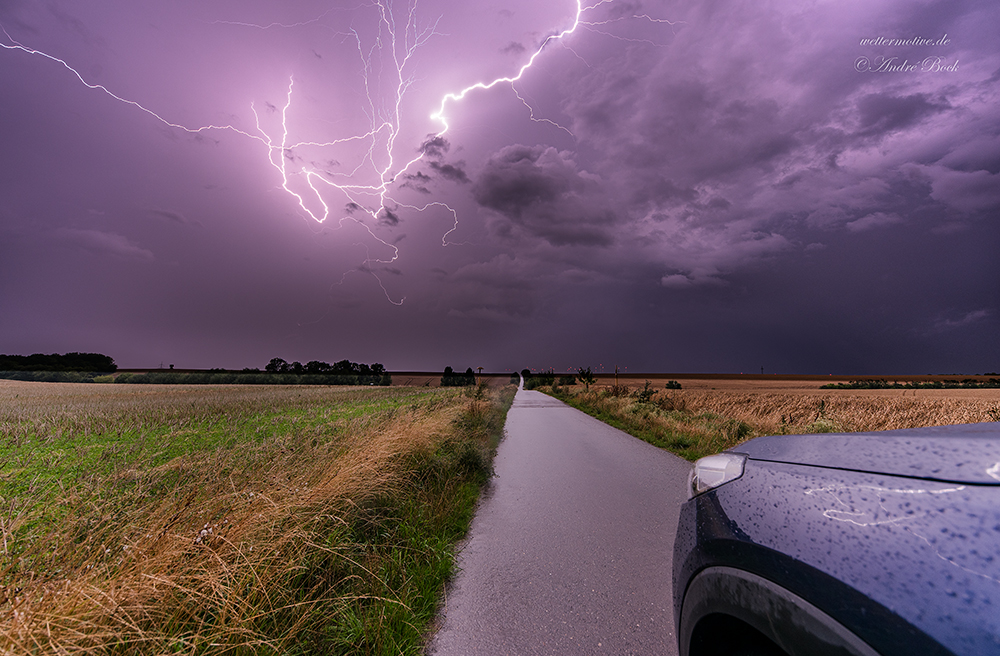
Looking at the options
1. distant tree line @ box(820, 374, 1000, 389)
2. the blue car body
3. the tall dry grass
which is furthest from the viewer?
distant tree line @ box(820, 374, 1000, 389)

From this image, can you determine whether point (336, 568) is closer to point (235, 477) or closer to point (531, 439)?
point (235, 477)

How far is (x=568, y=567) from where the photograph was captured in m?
3.83

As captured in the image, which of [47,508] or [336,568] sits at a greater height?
[47,508]

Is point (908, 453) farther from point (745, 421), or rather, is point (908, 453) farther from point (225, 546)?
point (745, 421)

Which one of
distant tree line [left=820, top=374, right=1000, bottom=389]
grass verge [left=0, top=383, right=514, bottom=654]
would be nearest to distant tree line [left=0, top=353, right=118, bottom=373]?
grass verge [left=0, top=383, right=514, bottom=654]

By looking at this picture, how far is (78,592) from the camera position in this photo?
2.15m

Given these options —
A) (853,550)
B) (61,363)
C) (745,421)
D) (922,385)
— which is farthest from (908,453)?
(61,363)

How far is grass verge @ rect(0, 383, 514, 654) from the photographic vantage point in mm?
2250

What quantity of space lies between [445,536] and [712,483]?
3434mm

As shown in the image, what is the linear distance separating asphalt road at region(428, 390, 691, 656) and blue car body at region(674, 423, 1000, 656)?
1475mm

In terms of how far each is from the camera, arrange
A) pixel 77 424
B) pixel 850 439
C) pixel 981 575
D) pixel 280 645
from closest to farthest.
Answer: pixel 981 575 < pixel 850 439 < pixel 280 645 < pixel 77 424

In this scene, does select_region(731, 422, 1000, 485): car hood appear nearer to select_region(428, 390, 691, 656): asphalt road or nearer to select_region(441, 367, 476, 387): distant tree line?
select_region(428, 390, 691, 656): asphalt road

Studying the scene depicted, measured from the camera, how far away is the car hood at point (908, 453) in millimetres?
1076

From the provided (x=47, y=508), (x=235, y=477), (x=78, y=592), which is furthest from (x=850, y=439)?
(x=47, y=508)
